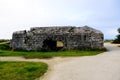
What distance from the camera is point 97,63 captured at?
2119cm

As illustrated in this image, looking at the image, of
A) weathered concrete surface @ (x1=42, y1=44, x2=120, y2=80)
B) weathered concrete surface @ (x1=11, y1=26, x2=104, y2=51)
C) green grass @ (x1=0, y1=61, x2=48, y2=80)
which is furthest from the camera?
weathered concrete surface @ (x1=11, y1=26, x2=104, y2=51)

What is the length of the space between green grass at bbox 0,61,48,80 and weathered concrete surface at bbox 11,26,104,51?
36.2ft

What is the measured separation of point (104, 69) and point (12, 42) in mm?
19586

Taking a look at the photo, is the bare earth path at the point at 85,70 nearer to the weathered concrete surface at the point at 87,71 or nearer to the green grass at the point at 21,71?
the weathered concrete surface at the point at 87,71

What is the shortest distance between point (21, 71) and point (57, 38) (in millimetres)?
14045

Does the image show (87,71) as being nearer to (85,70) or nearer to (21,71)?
(85,70)

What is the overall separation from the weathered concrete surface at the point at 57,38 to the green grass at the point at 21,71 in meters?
11.0

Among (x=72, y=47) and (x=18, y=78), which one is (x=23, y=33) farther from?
(x=18, y=78)

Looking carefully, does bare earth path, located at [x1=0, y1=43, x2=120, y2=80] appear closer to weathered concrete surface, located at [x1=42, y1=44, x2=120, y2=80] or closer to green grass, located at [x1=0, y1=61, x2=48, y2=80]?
weathered concrete surface, located at [x1=42, y1=44, x2=120, y2=80]

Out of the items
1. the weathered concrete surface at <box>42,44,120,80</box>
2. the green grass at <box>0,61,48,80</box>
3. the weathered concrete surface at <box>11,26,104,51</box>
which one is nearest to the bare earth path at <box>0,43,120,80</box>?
the weathered concrete surface at <box>42,44,120,80</box>

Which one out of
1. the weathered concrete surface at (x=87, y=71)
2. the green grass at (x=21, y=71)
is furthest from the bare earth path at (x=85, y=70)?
the green grass at (x=21, y=71)

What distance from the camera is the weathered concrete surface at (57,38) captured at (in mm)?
32469

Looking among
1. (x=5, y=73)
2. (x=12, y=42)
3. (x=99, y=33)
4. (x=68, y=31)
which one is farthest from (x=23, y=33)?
(x=5, y=73)

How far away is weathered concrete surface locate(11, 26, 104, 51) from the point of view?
107 ft
